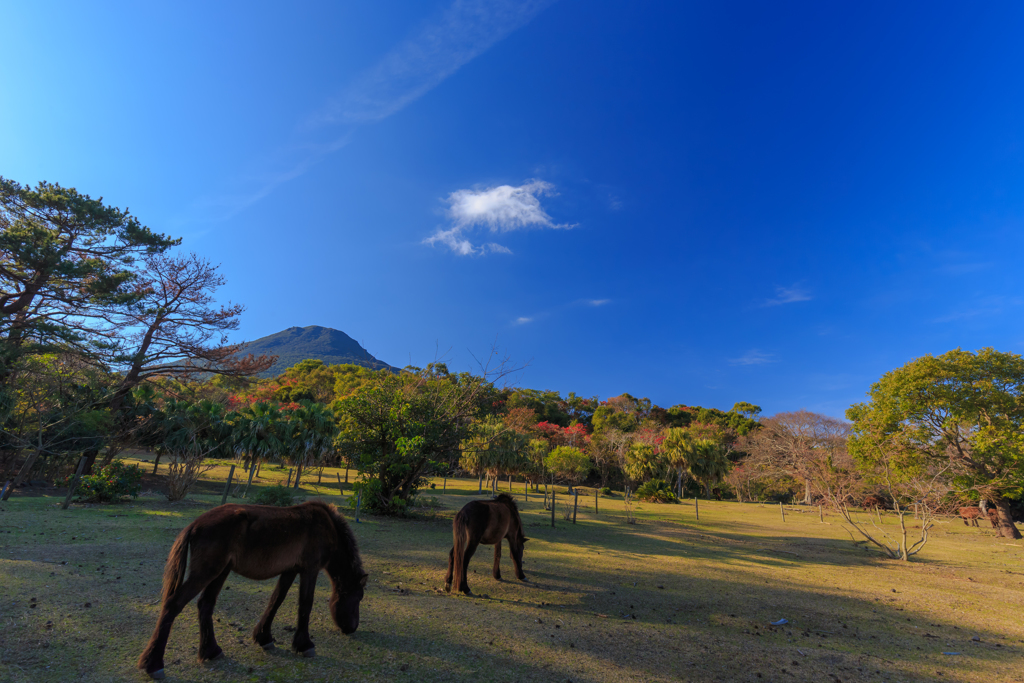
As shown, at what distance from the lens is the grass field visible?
14.3 ft

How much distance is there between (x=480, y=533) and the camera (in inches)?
306

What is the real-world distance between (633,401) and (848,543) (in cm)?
5803

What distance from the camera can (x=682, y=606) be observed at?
7.62 meters

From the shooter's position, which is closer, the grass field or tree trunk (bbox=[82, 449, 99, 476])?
the grass field

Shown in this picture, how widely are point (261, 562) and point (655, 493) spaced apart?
127 ft

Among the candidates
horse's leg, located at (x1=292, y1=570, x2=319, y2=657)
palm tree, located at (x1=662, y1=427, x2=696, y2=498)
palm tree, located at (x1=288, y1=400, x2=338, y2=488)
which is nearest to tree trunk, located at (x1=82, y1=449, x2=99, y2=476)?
palm tree, located at (x1=288, y1=400, x2=338, y2=488)

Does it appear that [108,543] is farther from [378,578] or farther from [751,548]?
[751,548]

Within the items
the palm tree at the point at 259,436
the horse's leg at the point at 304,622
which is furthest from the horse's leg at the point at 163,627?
the palm tree at the point at 259,436

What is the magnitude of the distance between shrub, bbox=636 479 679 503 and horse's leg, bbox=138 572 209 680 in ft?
128

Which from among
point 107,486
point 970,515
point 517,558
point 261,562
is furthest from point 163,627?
point 970,515

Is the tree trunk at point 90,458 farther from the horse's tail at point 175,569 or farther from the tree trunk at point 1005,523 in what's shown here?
the tree trunk at point 1005,523

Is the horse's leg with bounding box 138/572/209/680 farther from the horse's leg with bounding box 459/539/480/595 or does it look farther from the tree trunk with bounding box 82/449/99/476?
the tree trunk with bounding box 82/449/99/476

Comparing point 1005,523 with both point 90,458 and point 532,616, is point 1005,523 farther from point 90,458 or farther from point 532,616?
point 90,458

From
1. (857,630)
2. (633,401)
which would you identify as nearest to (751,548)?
(857,630)
